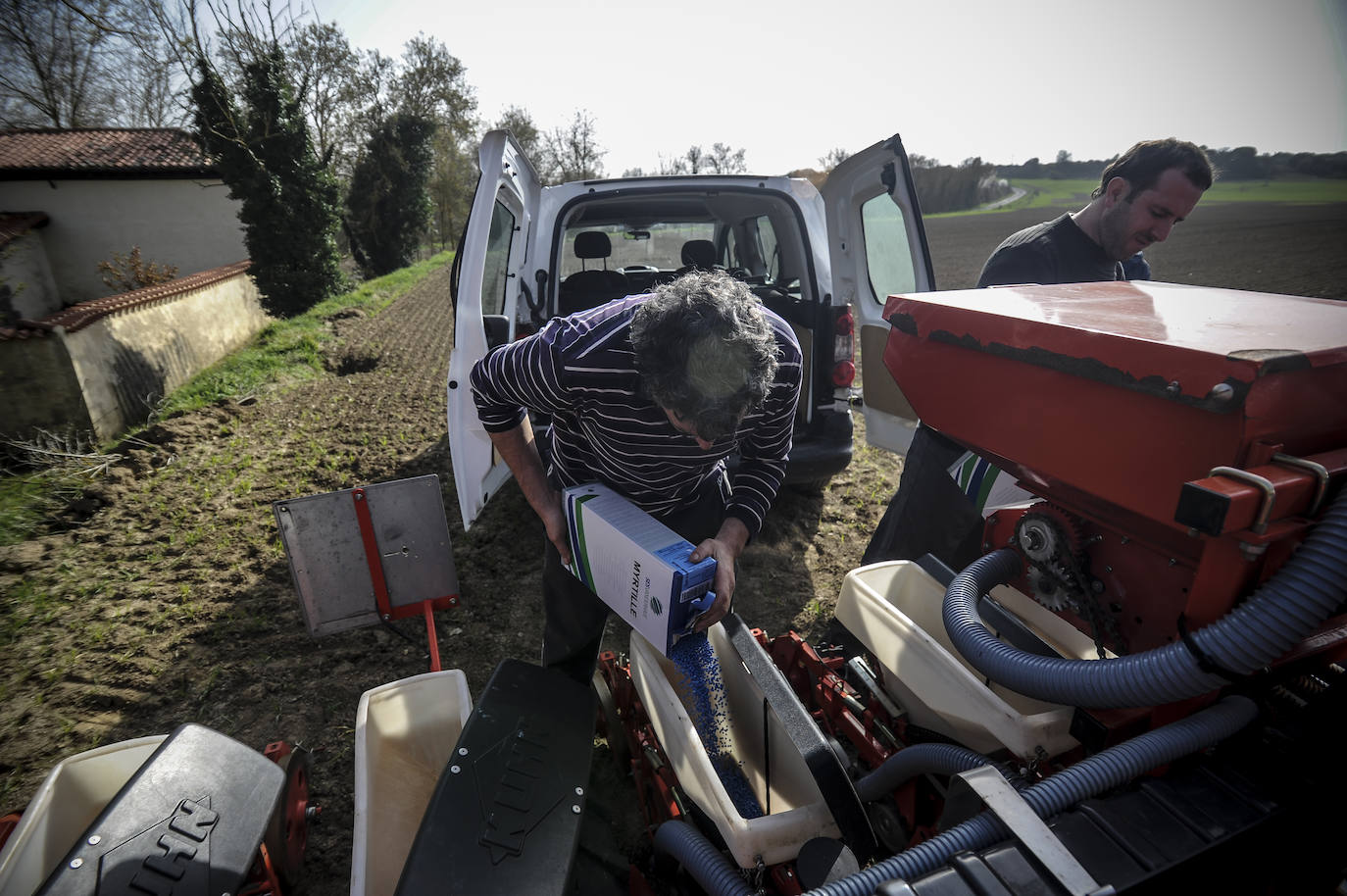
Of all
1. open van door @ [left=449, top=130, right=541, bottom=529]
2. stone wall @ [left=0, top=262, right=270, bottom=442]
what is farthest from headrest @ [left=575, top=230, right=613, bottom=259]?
stone wall @ [left=0, top=262, right=270, bottom=442]

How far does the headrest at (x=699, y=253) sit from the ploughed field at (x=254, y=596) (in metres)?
1.94

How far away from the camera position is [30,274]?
15227 millimetres

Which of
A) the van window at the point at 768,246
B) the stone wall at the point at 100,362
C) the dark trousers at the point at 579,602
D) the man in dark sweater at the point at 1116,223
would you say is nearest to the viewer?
the dark trousers at the point at 579,602

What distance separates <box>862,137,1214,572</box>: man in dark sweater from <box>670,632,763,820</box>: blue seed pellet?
3.76 ft

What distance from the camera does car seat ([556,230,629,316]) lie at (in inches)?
170

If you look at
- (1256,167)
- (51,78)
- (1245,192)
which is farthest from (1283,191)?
(51,78)

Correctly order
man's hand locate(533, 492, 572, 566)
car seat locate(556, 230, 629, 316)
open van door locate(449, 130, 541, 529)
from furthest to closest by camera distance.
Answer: car seat locate(556, 230, 629, 316)
open van door locate(449, 130, 541, 529)
man's hand locate(533, 492, 572, 566)

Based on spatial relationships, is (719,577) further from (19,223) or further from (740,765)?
(19,223)

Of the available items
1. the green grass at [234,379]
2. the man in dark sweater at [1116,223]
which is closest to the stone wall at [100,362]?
the green grass at [234,379]

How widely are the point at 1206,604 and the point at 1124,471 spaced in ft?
0.87

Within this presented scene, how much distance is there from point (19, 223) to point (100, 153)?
9.78 ft

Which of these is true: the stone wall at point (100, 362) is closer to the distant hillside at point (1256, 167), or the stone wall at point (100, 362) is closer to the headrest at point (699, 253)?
the headrest at point (699, 253)

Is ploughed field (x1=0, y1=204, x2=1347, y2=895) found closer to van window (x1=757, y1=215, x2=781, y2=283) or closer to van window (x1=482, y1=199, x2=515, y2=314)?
van window (x1=482, y1=199, x2=515, y2=314)

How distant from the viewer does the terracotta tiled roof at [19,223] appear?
14602 millimetres
